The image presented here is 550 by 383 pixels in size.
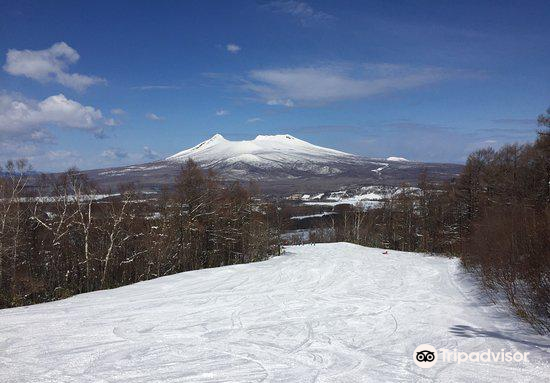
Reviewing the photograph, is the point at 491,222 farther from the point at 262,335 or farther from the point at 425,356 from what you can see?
the point at 262,335

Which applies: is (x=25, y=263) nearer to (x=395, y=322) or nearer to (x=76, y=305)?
(x=76, y=305)

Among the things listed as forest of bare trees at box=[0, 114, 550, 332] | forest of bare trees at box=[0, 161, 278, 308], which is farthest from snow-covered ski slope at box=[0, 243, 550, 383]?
forest of bare trees at box=[0, 161, 278, 308]

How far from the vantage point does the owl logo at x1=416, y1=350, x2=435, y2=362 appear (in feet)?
27.9

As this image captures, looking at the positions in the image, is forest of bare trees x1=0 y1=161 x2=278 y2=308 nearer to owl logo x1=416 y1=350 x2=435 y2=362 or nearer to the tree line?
the tree line

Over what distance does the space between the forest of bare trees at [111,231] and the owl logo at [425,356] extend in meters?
20.2

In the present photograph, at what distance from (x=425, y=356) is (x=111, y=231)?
32007mm

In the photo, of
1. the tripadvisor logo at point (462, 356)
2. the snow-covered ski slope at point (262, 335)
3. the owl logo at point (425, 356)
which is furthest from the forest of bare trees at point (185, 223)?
the owl logo at point (425, 356)

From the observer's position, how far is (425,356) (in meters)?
8.69

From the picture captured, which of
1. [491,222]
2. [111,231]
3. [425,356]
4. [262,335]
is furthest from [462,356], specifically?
[111,231]

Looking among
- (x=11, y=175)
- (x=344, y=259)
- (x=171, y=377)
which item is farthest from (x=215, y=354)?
(x=11, y=175)

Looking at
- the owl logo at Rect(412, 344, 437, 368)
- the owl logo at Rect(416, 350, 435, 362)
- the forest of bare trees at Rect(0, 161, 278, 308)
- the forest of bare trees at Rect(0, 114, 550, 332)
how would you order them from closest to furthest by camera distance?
the owl logo at Rect(412, 344, 437, 368), the owl logo at Rect(416, 350, 435, 362), the forest of bare trees at Rect(0, 114, 550, 332), the forest of bare trees at Rect(0, 161, 278, 308)

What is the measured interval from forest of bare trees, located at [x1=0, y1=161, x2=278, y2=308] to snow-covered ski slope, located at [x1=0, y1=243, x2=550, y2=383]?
12039 mm

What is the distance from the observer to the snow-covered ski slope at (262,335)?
7691mm

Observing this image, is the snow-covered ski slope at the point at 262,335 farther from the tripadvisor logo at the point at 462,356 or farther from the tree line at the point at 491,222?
the tree line at the point at 491,222
